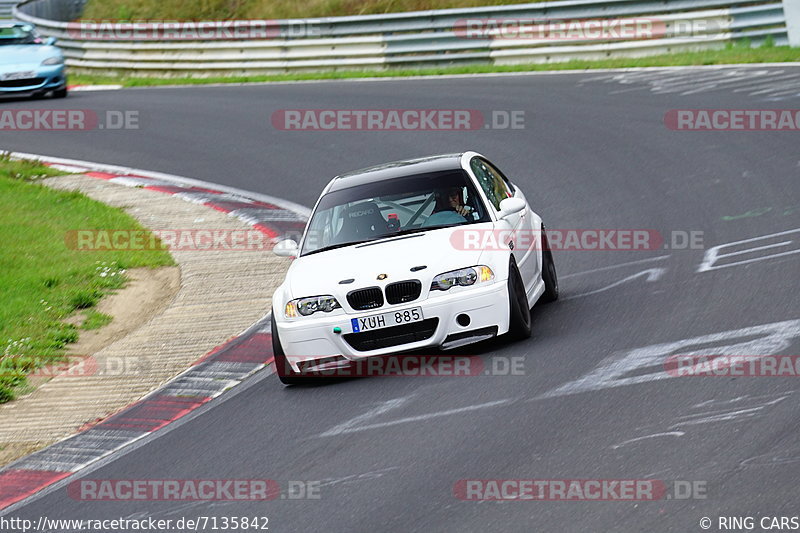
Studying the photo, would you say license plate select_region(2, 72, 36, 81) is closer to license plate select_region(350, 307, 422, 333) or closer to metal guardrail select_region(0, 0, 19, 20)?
license plate select_region(350, 307, 422, 333)

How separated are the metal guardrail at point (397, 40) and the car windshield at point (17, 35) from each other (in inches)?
165

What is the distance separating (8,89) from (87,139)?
4775 mm

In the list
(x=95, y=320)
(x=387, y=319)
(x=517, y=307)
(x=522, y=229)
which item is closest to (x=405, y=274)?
(x=387, y=319)

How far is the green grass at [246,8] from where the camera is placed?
3019 centimetres

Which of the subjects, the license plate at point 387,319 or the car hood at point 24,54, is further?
the car hood at point 24,54

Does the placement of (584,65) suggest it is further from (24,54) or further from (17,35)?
(17,35)

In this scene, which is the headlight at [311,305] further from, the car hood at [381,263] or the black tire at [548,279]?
the black tire at [548,279]

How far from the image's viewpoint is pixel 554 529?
600 cm

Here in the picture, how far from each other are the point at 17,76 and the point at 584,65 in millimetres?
11299

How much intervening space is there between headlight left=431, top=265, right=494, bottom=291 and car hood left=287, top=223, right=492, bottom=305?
1.5 inches

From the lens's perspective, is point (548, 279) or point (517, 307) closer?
point (517, 307)

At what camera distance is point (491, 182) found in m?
10.6

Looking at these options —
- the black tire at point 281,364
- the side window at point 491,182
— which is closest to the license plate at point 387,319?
the black tire at point 281,364

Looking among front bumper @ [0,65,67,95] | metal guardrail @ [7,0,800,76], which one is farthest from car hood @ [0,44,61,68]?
metal guardrail @ [7,0,800,76]
